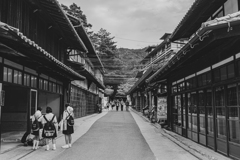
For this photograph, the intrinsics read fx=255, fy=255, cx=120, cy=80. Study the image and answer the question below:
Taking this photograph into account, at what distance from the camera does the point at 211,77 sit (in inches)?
381

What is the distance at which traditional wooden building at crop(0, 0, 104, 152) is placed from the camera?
9148 mm

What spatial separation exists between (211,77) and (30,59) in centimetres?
724

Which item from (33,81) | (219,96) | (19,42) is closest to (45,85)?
(33,81)

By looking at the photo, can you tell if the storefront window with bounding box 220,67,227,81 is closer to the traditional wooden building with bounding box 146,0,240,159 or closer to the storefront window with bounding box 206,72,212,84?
the traditional wooden building with bounding box 146,0,240,159

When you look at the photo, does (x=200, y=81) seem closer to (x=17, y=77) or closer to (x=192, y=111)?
(x=192, y=111)

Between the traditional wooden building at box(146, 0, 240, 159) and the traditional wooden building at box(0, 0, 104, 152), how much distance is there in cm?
506

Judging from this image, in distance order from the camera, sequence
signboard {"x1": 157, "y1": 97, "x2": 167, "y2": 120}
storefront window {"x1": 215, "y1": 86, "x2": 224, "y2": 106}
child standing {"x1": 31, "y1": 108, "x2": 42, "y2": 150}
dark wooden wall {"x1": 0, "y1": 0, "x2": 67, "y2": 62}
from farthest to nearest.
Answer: signboard {"x1": 157, "y1": 97, "x2": 167, "y2": 120}
dark wooden wall {"x1": 0, "y1": 0, "x2": 67, "y2": 62}
child standing {"x1": 31, "y1": 108, "x2": 42, "y2": 150}
storefront window {"x1": 215, "y1": 86, "x2": 224, "y2": 106}

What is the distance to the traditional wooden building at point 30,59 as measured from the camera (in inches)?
360

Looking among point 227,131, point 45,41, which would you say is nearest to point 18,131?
point 45,41

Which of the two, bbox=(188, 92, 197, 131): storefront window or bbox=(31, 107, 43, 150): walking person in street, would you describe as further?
bbox=(188, 92, 197, 131): storefront window

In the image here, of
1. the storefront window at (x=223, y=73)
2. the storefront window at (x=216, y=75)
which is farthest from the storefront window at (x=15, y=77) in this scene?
the storefront window at (x=223, y=73)

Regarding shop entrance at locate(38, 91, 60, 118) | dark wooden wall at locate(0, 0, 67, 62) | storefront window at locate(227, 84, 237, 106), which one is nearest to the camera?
storefront window at locate(227, 84, 237, 106)

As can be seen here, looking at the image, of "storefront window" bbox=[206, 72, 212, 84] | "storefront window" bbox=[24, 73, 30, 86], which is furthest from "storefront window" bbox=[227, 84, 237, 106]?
"storefront window" bbox=[24, 73, 30, 86]

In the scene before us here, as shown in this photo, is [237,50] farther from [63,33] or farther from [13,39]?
[63,33]
